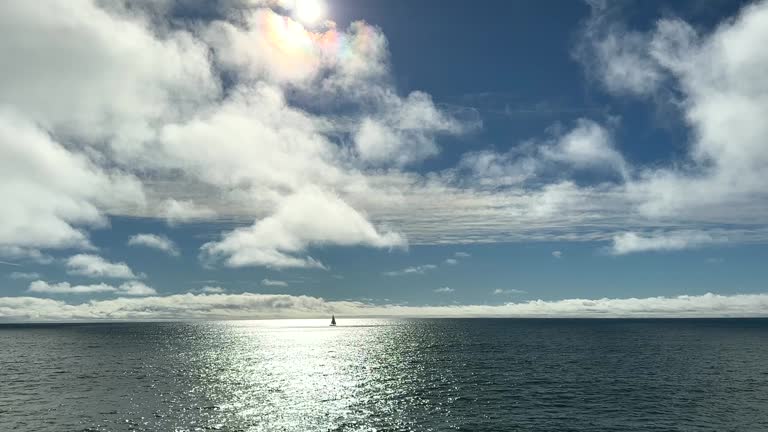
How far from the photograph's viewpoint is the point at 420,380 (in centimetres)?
10138

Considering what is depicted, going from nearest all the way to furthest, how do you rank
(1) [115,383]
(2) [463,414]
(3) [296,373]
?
1. (2) [463,414]
2. (1) [115,383]
3. (3) [296,373]

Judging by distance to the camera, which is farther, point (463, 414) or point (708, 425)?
point (463, 414)

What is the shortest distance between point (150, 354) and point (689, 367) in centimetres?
17203

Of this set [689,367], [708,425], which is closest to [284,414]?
[708,425]

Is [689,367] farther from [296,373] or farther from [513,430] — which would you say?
[296,373]

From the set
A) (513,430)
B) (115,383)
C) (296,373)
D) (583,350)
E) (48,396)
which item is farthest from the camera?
(583,350)

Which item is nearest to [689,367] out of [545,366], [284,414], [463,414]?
[545,366]

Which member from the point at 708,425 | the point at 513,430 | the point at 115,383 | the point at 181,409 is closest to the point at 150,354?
the point at 115,383

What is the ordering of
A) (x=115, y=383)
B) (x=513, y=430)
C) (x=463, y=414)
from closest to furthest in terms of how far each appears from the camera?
(x=513, y=430)
(x=463, y=414)
(x=115, y=383)

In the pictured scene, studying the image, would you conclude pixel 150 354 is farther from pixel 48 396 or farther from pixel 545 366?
pixel 545 366

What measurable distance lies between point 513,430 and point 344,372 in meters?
63.3

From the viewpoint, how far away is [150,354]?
17012cm

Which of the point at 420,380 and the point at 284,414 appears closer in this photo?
the point at 284,414

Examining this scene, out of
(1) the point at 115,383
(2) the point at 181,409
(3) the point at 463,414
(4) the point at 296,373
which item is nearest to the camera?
(3) the point at 463,414
